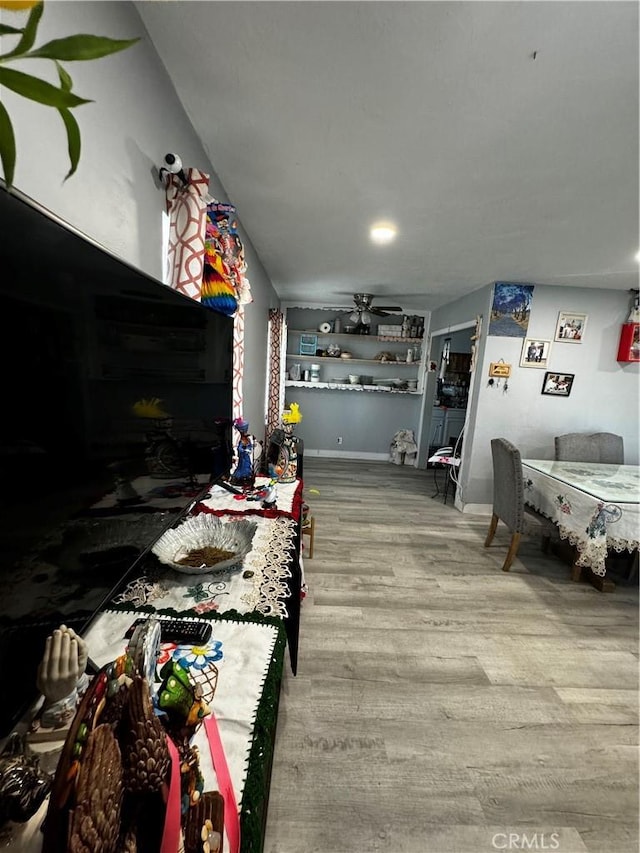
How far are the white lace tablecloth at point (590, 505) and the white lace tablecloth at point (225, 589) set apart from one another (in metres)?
2.06

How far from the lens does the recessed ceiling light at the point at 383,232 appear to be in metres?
2.19

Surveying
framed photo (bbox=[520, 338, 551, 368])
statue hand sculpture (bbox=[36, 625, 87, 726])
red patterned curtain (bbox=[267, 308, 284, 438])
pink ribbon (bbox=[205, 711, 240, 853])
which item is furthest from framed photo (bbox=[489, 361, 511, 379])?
statue hand sculpture (bbox=[36, 625, 87, 726])

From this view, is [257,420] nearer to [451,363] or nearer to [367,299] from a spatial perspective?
[367,299]

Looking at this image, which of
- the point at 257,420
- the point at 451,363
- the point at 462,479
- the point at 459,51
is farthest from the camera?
the point at 451,363

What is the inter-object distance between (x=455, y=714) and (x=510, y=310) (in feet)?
10.7

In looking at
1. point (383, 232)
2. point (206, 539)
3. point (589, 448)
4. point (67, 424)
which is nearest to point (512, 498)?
point (589, 448)

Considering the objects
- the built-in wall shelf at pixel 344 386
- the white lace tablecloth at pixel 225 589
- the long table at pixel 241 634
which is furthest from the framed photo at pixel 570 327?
the white lace tablecloth at pixel 225 589

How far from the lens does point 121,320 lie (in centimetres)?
70

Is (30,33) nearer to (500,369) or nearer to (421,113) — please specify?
(421,113)

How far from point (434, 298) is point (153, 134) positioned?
381cm

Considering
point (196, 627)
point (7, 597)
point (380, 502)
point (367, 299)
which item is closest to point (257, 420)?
point (380, 502)

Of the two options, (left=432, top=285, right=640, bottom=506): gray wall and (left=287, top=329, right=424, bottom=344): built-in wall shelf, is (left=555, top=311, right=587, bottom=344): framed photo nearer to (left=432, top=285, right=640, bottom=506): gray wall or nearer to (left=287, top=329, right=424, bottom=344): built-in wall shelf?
(left=432, top=285, right=640, bottom=506): gray wall

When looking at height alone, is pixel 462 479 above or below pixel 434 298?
below

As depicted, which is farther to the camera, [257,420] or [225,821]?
[257,420]
